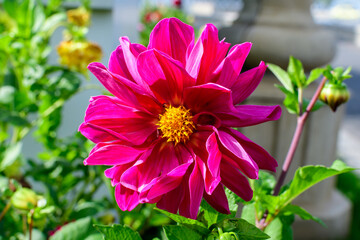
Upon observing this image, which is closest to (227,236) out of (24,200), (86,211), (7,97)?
(24,200)

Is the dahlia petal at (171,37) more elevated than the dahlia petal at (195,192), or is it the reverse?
the dahlia petal at (171,37)

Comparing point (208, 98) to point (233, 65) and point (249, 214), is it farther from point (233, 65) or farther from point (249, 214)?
point (249, 214)

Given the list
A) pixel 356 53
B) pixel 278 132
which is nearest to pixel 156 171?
pixel 278 132

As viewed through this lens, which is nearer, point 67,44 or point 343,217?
point 67,44

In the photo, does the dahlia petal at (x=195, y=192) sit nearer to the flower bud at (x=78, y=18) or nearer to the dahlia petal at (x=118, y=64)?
the dahlia petal at (x=118, y=64)

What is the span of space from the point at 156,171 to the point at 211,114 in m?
0.05

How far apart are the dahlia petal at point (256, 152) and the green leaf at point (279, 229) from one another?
0.10 meters

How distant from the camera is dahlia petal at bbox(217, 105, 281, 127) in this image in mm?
253

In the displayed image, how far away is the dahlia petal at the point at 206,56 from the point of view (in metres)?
0.25

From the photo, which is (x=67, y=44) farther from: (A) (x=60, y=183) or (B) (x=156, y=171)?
(B) (x=156, y=171)

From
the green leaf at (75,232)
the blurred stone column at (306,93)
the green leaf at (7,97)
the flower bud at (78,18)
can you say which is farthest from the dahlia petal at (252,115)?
the blurred stone column at (306,93)

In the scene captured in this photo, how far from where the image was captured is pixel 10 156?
571 mm

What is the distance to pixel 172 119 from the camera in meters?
0.27

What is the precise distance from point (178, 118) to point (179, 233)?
0.24ft
